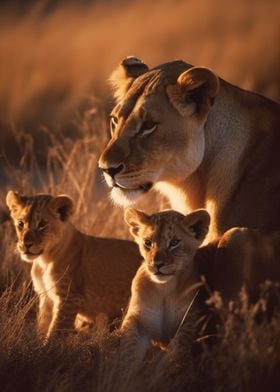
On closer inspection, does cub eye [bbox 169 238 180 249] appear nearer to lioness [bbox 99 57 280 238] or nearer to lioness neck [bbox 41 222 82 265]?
lioness [bbox 99 57 280 238]

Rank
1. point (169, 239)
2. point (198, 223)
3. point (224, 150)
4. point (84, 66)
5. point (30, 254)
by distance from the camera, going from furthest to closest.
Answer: point (84, 66)
point (30, 254)
point (224, 150)
point (198, 223)
point (169, 239)

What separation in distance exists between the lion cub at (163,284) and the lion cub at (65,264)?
1.22 meters

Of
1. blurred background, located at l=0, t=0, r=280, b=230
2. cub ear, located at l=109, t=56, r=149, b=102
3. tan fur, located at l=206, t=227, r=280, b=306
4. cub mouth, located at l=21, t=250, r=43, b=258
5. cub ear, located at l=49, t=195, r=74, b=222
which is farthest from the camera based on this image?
blurred background, located at l=0, t=0, r=280, b=230

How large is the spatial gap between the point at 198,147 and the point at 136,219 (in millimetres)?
483

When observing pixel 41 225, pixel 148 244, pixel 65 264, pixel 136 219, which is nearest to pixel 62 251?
pixel 65 264

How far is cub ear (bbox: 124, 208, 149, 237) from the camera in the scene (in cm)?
640

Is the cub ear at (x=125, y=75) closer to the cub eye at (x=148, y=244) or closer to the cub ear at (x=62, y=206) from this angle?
the cub ear at (x=62, y=206)

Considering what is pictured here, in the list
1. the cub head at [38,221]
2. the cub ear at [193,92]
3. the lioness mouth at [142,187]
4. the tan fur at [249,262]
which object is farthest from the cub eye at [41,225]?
the tan fur at [249,262]

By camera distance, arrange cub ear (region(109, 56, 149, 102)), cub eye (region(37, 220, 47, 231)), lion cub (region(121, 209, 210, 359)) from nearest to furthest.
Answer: lion cub (region(121, 209, 210, 359))
cub ear (region(109, 56, 149, 102))
cub eye (region(37, 220, 47, 231))

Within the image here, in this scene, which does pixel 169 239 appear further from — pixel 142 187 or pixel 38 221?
pixel 38 221

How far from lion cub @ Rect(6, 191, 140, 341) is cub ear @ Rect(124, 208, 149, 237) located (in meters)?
0.97

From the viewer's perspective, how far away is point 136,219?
647 centimetres

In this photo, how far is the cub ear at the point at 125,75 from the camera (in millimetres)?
7029

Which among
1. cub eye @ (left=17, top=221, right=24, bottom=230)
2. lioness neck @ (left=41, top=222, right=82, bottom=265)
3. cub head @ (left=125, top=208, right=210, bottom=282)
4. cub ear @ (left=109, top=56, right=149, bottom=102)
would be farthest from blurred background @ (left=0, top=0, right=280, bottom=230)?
cub head @ (left=125, top=208, right=210, bottom=282)
